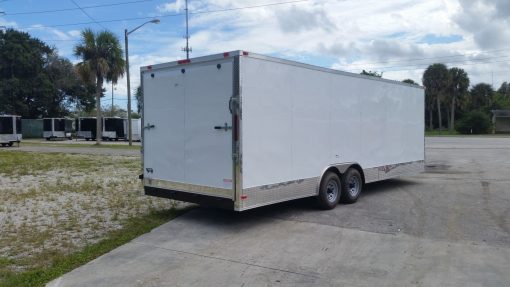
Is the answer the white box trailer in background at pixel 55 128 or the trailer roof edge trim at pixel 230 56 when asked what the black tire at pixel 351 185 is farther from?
the white box trailer in background at pixel 55 128

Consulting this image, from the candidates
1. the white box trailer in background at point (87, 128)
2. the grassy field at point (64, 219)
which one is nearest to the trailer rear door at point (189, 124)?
the grassy field at point (64, 219)

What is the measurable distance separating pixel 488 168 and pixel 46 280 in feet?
48.0

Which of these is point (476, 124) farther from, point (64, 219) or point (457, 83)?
point (64, 219)

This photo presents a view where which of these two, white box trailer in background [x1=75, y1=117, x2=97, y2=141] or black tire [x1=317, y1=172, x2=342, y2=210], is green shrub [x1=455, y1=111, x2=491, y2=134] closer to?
white box trailer in background [x1=75, y1=117, x2=97, y2=141]

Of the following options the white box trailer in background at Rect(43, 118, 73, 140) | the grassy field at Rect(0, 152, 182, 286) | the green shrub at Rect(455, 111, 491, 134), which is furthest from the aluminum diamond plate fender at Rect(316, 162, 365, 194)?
the green shrub at Rect(455, 111, 491, 134)

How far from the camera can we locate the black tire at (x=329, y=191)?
28.0 ft

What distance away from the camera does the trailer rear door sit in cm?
716

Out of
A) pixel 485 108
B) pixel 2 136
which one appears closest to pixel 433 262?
pixel 2 136

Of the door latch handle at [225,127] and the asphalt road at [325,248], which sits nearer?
the asphalt road at [325,248]

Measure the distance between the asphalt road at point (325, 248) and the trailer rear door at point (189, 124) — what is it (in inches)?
36.9

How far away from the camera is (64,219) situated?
8133mm

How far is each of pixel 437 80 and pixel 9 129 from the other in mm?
56917

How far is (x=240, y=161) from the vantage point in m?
6.93

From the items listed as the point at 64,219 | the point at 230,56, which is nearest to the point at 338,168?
the point at 230,56
